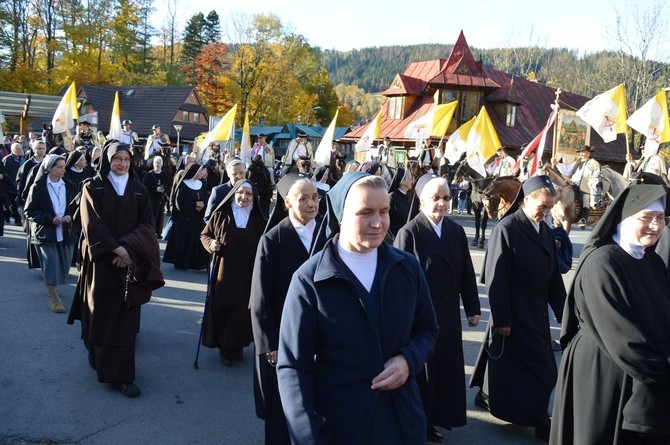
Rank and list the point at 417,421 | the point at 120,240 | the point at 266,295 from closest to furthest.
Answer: the point at 417,421
the point at 266,295
the point at 120,240

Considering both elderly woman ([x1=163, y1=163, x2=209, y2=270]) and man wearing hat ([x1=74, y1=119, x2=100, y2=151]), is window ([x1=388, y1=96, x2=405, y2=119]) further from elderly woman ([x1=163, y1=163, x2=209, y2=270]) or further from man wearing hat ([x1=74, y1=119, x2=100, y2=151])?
elderly woman ([x1=163, y1=163, x2=209, y2=270])

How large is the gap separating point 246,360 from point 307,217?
257 centimetres

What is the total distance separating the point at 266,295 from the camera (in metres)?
4.07

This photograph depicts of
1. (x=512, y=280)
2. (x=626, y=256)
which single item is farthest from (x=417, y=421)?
(x=512, y=280)

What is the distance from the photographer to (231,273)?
6.28 meters

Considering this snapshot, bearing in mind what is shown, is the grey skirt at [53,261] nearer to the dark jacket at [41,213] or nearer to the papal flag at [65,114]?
the dark jacket at [41,213]

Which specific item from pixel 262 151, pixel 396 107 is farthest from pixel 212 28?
pixel 262 151

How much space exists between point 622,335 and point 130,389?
158 inches

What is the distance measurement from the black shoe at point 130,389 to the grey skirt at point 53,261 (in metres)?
3.14

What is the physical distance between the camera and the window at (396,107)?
43344 mm

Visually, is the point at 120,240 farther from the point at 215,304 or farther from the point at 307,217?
the point at 307,217

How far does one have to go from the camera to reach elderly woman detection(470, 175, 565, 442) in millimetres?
4832

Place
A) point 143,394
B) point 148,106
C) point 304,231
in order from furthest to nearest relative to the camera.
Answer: point 148,106 → point 143,394 → point 304,231

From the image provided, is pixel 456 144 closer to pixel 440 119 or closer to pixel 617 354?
pixel 440 119
